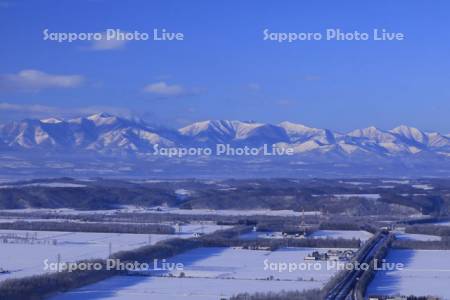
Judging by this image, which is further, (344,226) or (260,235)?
(344,226)

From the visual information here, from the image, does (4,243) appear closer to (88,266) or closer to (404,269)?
(88,266)

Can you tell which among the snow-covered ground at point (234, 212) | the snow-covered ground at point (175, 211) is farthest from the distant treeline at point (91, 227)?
the snow-covered ground at point (234, 212)

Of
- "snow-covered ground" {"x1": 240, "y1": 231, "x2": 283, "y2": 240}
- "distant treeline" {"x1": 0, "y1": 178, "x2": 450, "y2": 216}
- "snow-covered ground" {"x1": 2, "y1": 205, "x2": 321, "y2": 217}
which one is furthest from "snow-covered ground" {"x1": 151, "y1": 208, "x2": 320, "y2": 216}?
"snow-covered ground" {"x1": 240, "y1": 231, "x2": 283, "y2": 240}

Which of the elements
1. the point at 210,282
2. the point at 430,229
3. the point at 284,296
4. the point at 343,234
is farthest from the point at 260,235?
the point at 284,296

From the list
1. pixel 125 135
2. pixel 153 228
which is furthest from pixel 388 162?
pixel 153 228

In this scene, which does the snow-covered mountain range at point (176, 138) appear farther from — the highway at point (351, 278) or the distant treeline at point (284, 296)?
the distant treeline at point (284, 296)

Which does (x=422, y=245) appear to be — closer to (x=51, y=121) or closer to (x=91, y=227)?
(x=91, y=227)

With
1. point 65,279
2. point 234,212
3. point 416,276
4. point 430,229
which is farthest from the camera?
point 234,212
